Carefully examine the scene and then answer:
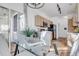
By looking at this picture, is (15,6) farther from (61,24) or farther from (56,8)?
(61,24)

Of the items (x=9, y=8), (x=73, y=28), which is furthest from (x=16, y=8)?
(x=73, y=28)

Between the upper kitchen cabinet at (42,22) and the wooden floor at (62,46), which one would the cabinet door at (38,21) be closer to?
the upper kitchen cabinet at (42,22)

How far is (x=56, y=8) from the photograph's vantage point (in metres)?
1.45

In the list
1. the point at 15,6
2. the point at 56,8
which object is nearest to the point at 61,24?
the point at 56,8

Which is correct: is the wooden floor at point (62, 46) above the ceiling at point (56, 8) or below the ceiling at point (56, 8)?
below

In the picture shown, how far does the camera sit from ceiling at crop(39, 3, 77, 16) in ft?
4.67

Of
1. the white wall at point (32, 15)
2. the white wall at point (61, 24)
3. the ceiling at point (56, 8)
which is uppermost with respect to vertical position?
the ceiling at point (56, 8)

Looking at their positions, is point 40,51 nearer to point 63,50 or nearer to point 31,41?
point 31,41

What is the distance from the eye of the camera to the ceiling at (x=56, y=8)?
4.67 ft

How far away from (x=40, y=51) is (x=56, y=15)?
0.53 meters

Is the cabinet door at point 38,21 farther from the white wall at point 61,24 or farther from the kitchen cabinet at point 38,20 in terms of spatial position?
the white wall at point 61,24

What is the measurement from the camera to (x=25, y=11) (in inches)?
56.7

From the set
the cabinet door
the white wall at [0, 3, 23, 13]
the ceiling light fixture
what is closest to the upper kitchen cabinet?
the cabinet door

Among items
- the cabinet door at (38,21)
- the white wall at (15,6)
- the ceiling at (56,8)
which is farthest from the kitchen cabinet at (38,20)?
the white wall at (15,6)
